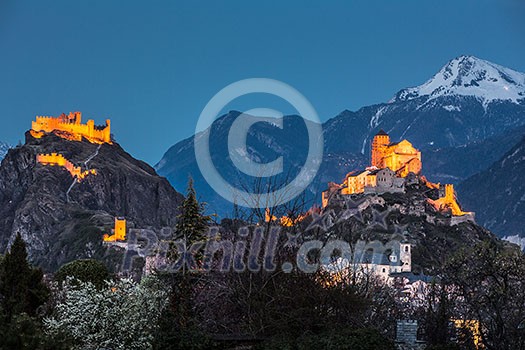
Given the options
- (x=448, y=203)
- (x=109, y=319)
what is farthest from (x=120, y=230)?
(x=109, y=319)

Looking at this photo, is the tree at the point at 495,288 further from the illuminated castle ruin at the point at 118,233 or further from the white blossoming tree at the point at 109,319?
the illuminated castle ruin at the point at 118,233

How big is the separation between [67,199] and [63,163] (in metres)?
10.8

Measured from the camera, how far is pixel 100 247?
143250mm

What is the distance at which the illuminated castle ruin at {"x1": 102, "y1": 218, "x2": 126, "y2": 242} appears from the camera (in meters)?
145

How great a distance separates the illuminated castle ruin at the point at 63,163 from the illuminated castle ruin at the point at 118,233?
118ft

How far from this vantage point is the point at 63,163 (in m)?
182

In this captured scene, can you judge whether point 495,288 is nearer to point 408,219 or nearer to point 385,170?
point 408,219

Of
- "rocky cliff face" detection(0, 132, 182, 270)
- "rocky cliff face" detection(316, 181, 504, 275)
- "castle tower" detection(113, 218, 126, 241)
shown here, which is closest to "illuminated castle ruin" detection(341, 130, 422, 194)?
"rocky cliff face" detection(316, 181, 504, 275)

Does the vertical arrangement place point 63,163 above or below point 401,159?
below

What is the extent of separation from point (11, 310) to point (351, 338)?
14.5m

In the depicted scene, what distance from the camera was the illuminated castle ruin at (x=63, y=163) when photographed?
18070cm

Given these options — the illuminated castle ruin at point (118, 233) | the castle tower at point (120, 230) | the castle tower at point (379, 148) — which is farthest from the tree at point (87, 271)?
the castle tower at point (379, 148)

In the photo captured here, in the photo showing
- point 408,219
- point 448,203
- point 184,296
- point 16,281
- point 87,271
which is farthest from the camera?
point 448,203

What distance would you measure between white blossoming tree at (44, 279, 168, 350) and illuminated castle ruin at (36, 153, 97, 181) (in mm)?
160934
